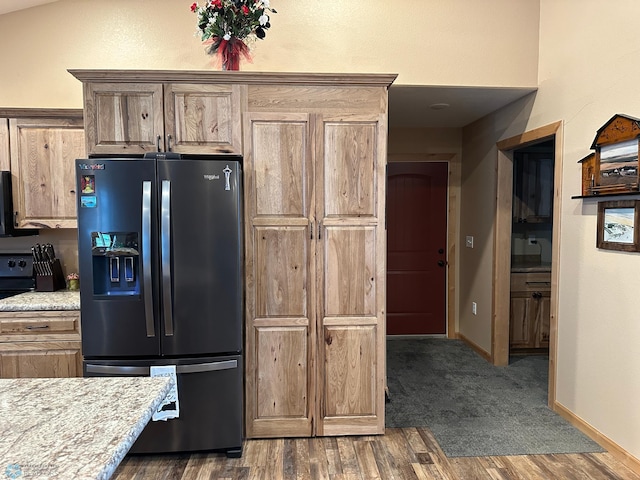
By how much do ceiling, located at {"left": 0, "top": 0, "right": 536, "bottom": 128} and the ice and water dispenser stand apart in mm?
1904

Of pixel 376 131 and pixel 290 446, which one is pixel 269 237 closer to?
pixel 376 131

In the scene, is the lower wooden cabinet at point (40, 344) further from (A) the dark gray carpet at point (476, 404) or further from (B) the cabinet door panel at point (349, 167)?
(A) the dark gray carpet at point (476, 404)

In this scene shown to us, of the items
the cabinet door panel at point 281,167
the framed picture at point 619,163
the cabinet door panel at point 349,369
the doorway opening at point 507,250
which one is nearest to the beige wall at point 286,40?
the cabinet door panel at point 281,167

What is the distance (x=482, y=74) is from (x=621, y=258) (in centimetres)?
156

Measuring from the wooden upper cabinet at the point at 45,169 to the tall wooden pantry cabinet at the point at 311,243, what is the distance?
589mm

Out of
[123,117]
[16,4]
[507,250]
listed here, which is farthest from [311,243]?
[16,4]

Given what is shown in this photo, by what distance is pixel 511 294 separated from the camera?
399 centimetres

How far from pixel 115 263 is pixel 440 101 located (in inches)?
107

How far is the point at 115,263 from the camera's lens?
7.52 ft

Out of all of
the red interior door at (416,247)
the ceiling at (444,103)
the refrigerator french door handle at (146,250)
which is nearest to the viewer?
the refrigerator french door handle at (146,250)

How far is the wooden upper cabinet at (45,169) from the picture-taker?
284 cm

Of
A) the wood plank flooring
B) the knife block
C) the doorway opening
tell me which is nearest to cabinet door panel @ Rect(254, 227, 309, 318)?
the wood plank flooring

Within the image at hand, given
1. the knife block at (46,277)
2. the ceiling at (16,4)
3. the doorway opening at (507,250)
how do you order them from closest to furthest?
the ceiling at (16,4) → the knife block at (46,277) → the doorway opening at (507,250)

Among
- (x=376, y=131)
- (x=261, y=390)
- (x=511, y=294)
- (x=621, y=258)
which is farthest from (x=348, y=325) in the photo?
(x=511, y=294)
